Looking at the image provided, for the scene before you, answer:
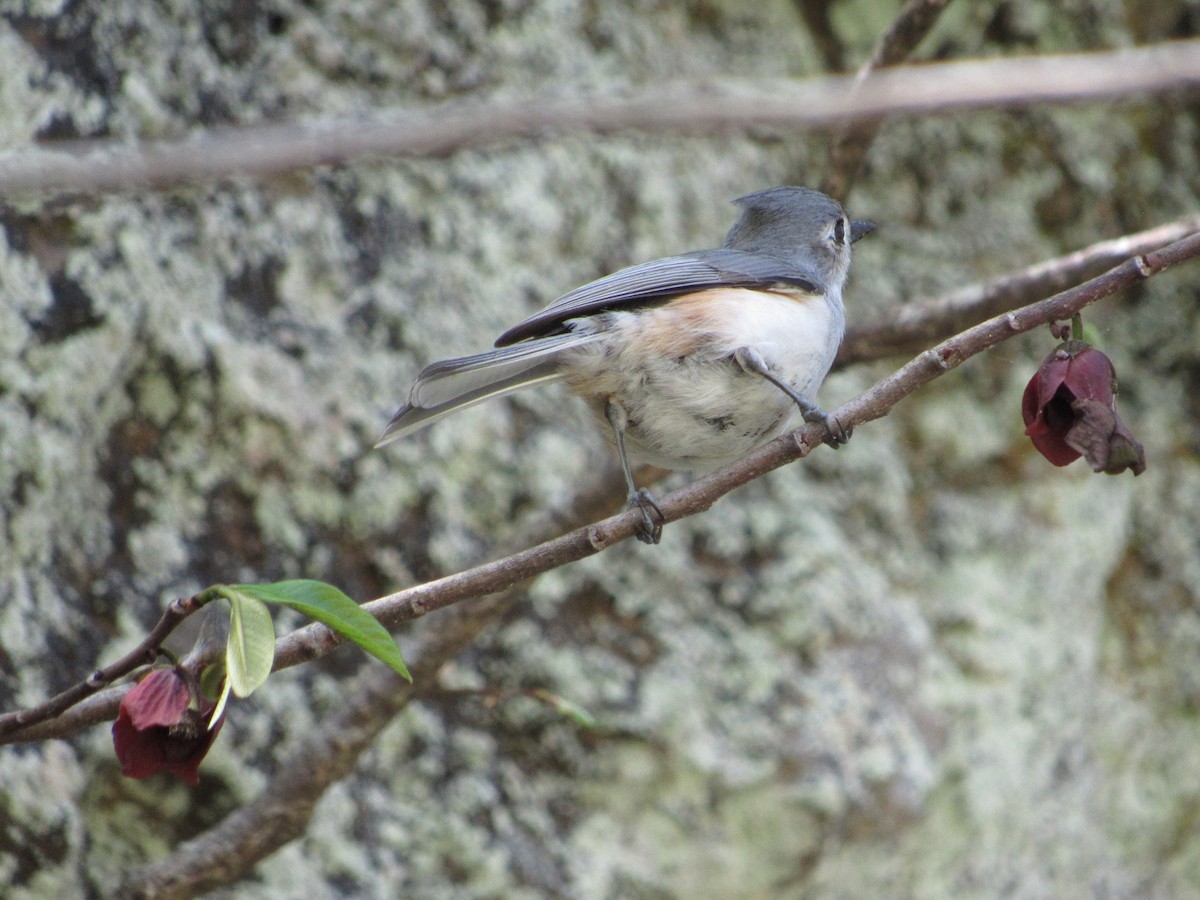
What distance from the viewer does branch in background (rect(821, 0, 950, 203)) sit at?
2414 mm

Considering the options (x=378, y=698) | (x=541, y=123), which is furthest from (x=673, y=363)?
(x=541, y=123)

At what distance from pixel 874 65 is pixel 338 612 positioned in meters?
1.72

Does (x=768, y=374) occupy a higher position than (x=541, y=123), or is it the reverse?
(x=541, y=123)

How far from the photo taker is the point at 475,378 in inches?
80.0

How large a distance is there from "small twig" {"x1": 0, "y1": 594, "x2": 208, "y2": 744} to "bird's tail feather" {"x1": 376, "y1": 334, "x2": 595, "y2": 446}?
2.03 feet

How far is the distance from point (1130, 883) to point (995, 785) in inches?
23.2

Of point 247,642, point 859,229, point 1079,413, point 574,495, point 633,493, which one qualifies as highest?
point 1079,413

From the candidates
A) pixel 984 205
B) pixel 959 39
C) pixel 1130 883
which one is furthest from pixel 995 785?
pixel 959 39

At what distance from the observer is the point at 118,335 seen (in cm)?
240

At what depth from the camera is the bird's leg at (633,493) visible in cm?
188

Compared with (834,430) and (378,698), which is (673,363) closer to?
(834,430)

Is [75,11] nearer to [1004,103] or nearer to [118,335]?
[118,335]

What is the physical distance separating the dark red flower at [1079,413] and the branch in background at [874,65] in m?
0.85

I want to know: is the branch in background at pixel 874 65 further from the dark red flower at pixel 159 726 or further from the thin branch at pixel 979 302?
the dark red flower at pixel 159 726
